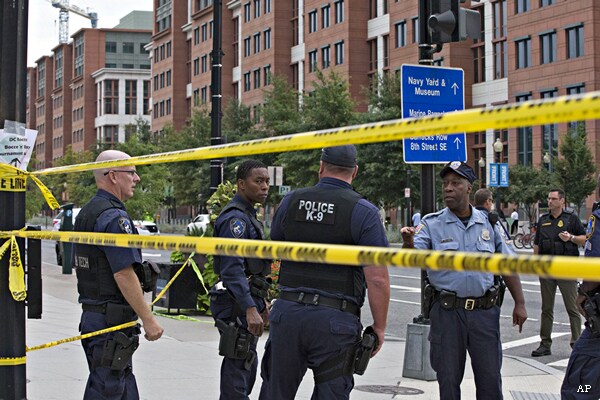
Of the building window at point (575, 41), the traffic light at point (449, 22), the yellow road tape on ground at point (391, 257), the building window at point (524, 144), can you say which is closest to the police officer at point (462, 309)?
the yellow road tape on ground at point (391, 257)

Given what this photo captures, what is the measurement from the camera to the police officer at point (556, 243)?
11.1m

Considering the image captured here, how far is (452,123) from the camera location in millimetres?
3299

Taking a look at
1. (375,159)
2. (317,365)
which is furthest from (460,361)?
(375,159)

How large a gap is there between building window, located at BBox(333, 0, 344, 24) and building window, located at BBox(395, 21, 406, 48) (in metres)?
6.25

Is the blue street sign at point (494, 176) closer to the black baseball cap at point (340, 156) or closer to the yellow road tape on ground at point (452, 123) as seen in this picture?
the black baseball cap at point (340, 156)

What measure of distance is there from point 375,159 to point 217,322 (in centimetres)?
4180

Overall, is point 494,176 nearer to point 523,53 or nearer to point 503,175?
point 503,175

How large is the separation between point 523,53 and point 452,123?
56.1m

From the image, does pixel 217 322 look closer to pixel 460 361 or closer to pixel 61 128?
pixel 460 361

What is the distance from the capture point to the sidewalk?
8.42m

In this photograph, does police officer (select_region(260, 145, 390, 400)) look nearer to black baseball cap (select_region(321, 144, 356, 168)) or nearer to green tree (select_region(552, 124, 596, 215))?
black baseball cap (select_region(321, 144, 356, 168))

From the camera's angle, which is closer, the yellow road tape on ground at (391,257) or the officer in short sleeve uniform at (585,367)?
the yellow road tape on ground at (391,257)

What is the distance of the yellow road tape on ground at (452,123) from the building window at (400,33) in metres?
59.4

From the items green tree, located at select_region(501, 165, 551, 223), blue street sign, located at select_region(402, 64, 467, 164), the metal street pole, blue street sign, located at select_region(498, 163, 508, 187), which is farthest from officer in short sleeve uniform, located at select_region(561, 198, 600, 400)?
green tree, located at select_region(501, 165, 551, 223)
